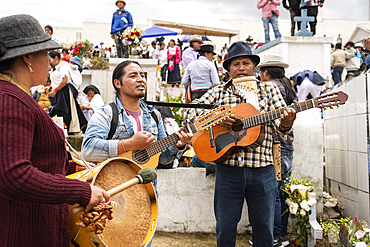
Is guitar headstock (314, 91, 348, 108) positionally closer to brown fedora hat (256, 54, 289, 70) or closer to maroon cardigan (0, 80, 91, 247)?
brown fedora hat (256, 54, 289, 70)

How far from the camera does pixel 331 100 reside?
106 inches

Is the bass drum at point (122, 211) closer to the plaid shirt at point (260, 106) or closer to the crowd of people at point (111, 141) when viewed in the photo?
the crowd of people at point (111, 141)

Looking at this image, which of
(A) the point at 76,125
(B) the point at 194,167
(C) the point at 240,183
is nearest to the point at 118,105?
(C) the point at 240,183

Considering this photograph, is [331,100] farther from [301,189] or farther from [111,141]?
[111,141]

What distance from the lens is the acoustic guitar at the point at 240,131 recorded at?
106 inches

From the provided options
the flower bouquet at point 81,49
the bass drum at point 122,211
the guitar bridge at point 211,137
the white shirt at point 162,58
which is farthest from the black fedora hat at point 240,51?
the flower bouquet at point 81,49

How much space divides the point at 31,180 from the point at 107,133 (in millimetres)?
1356

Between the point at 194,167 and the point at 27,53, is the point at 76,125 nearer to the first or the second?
the point at 194,167

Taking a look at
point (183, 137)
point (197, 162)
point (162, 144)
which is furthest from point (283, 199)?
point (162, 144)

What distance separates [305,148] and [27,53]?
3982 millimetres

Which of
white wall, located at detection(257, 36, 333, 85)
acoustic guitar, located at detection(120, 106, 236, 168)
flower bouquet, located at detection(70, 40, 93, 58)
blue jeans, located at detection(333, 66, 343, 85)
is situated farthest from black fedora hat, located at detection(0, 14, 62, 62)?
flower bouquet, located at detection(70, 40, 93, 58)

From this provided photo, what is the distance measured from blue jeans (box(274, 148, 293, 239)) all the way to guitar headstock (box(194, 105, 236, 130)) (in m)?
1.44

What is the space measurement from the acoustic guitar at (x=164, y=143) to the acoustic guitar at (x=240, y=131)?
4cm

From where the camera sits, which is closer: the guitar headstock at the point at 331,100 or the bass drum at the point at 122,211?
the bass drum at the point at 122,211
